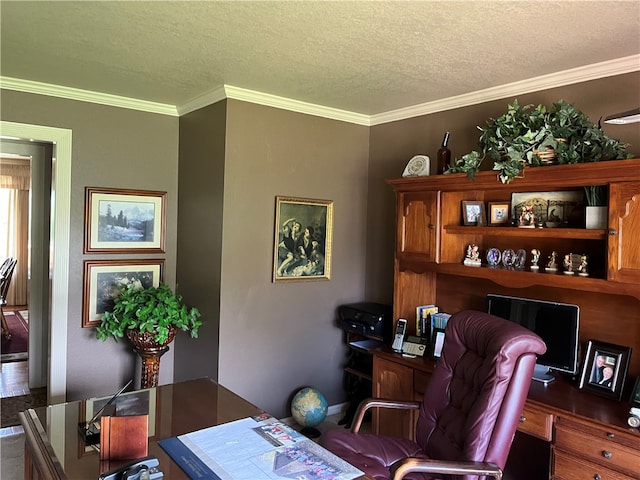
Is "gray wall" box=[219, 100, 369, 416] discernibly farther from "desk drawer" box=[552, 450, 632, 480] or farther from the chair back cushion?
"desk drawer" box=[552, 450, 632, 480]

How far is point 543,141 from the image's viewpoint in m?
2.66

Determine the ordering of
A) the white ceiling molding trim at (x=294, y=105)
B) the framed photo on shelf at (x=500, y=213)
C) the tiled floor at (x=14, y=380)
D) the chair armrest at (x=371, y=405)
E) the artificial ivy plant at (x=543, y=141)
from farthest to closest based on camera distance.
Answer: the tiled floor at (x=14, y=380) → the white ceiling molding trim at (x=294, y=105) → the framed photo on shelf at (x=500, y=213) → the artificial ivy plant at (x=543, y=141) → the chair armrest at (x=371, y=405)

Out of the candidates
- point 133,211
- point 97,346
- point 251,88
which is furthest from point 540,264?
point 97,346

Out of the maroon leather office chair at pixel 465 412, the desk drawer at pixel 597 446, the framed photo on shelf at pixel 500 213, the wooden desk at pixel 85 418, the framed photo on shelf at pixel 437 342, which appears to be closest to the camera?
the wooden desk at pixel 85 418

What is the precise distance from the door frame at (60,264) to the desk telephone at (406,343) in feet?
8.04

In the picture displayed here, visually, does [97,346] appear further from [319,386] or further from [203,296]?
[319,386]

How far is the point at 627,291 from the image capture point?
234 cm

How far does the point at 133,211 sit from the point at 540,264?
118 inches

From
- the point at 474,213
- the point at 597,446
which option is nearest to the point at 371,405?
the point at 597,446

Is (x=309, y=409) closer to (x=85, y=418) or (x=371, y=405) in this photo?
(x=371, y=405)

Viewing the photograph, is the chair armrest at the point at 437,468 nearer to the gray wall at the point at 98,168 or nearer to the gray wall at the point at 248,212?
the gray wall at the point at 248,212

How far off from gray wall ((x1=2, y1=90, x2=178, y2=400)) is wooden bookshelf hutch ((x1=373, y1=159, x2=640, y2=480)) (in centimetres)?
198

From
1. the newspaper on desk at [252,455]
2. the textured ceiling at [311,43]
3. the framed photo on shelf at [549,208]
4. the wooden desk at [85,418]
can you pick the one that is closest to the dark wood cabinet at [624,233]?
the framed photo on shelf at [549,208]

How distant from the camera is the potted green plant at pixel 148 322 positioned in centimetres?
335
